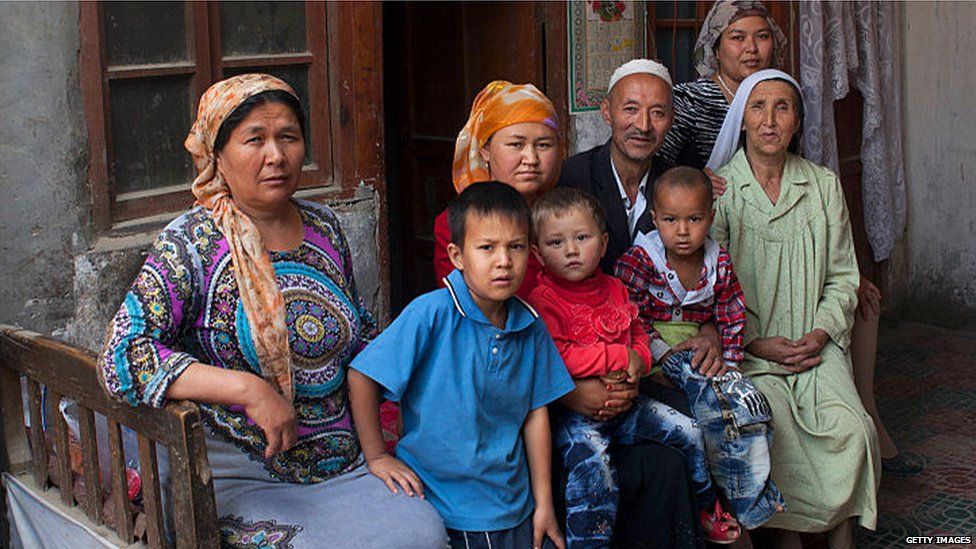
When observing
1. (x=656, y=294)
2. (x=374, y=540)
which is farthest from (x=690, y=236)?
(x=374, y=540)

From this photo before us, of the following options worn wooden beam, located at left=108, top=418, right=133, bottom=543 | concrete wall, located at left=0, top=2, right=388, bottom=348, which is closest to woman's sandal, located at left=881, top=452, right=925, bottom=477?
concrete wall, located at left=0, top=2, right=388, bottom=348

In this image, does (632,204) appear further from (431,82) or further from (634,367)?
(431,82)

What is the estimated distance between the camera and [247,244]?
277cm

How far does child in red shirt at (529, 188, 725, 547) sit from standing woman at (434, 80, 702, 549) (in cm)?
5

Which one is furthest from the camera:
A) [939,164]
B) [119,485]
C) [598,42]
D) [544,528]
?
[939,164]

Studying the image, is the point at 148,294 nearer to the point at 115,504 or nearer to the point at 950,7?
the point at 115,504

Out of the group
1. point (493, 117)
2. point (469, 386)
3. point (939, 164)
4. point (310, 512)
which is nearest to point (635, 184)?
point (493, 117)

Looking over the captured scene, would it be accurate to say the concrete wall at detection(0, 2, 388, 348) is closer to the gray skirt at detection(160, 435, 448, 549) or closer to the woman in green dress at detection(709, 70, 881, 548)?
the gray skirt at detection(160, 435, 448, 549)

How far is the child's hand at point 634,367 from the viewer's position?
10.4 ft

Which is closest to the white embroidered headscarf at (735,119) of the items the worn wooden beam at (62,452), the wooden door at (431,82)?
the wooden door at (431,82)

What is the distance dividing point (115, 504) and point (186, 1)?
1.78m

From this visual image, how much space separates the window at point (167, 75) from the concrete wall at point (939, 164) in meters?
4.28

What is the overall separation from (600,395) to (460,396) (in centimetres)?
46

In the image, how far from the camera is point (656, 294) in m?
3.54
